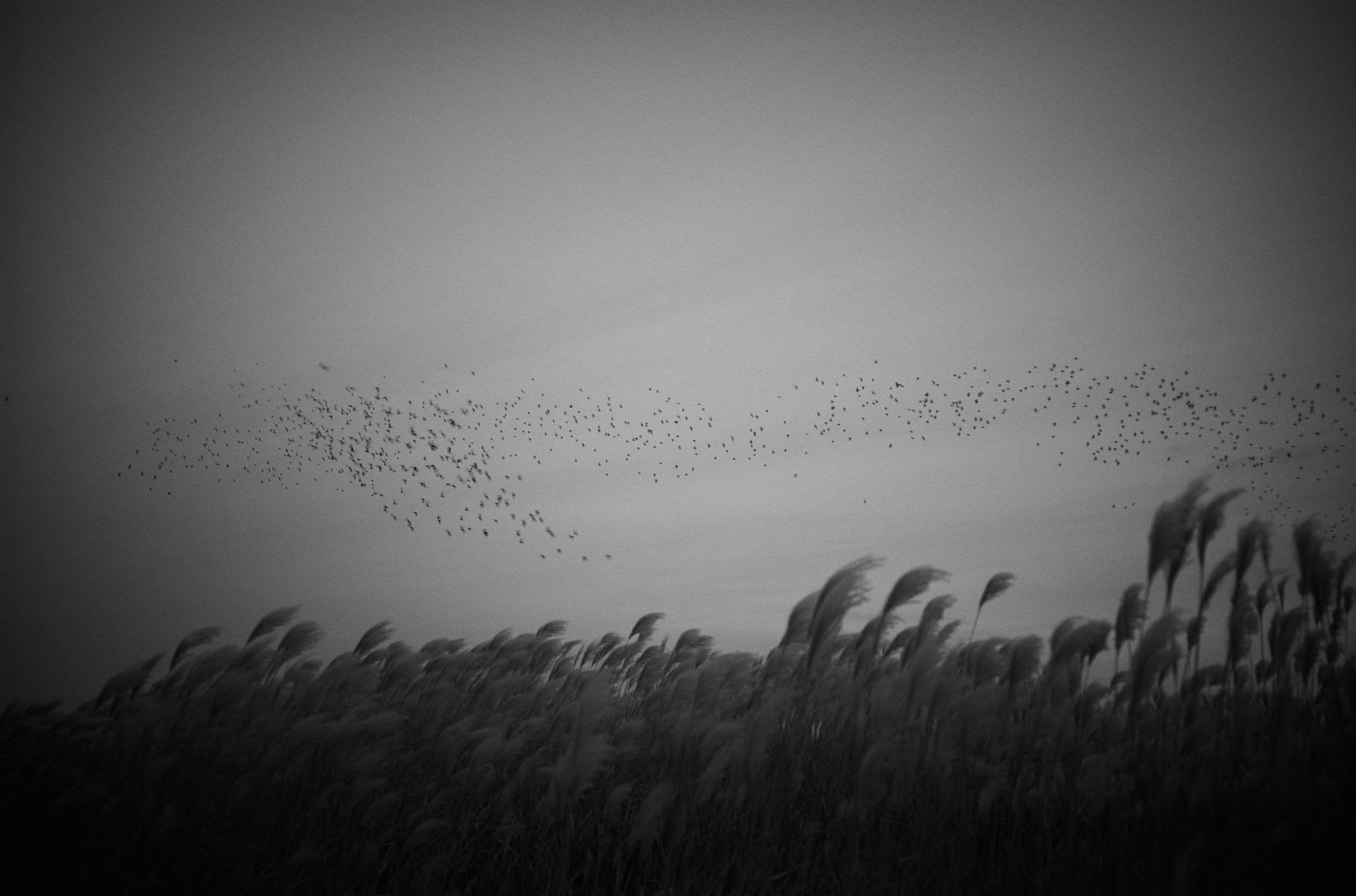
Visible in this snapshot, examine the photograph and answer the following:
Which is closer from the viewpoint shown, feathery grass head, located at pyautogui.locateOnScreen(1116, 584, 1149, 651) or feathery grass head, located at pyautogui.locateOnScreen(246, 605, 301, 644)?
feathery grass head, located at pyautogui.locateOnScreen(1116, 584, 1149, 651)

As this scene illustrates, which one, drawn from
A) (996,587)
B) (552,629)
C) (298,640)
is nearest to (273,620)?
(298,640)

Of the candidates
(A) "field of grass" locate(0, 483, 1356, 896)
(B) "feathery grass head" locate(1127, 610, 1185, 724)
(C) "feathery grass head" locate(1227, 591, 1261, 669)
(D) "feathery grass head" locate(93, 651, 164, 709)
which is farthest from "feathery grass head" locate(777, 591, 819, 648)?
(D) "feathery grass head" locate(93, 651, 164, 709)

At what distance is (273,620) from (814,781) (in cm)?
360

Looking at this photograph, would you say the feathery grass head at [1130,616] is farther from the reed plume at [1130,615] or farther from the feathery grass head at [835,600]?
the feathery grass head at [835,600]

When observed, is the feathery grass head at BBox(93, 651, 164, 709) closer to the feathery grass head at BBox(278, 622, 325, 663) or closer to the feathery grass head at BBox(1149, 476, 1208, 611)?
the feathery grass head at BBox(278, 622, 325, 663)

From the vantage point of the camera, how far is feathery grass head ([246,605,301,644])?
4.96 metres

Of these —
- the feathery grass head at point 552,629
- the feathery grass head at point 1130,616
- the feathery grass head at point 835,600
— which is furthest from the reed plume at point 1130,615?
the feathery grass head at point 552,629

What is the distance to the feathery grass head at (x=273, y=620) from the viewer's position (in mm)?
4965

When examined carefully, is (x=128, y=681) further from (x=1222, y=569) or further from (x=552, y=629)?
(x=1222, y=569)

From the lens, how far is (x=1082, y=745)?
406 centimetres

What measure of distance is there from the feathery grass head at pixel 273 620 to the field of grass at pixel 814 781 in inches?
1.0

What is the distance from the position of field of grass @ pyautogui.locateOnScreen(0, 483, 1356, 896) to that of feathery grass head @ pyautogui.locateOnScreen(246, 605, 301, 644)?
0.08 feet

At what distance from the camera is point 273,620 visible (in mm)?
5043

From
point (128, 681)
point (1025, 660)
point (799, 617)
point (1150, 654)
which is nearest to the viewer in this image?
point (1150, 654)
